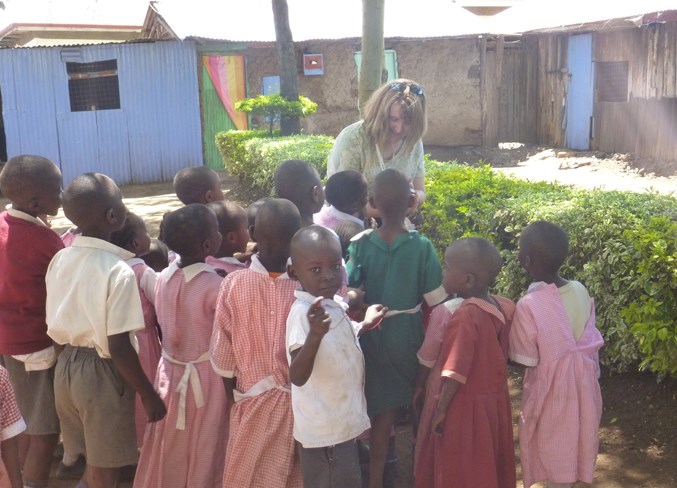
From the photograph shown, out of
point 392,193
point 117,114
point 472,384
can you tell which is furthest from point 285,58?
point 472,384

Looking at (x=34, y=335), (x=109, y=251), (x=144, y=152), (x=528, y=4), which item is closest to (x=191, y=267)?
(x=109, y=251)

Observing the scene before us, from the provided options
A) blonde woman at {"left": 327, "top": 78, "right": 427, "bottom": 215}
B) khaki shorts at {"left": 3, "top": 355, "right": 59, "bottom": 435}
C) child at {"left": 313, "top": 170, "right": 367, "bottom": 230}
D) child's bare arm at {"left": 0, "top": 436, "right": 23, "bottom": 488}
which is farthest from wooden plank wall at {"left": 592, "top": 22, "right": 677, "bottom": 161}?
child's bare arm at {"left": 0, "top": 436, "right": 23, "bottom": 488}

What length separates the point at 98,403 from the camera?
3107 mm

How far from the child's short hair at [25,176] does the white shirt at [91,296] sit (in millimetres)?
407

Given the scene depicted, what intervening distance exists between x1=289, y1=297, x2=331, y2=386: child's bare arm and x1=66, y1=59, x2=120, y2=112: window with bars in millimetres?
13927

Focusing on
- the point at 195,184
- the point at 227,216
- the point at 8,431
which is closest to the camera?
the point at 8,431

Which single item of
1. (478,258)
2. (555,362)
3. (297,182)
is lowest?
(555,362)

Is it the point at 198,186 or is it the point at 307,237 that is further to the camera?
the point at 198,186

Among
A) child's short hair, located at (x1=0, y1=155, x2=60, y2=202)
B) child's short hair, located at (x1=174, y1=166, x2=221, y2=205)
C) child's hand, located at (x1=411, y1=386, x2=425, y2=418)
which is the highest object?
child's short hair, located at (x1=0, y1=155, x2=60, y2=202)

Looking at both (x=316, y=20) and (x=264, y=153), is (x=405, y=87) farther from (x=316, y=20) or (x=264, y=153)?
(x=316, y=20)

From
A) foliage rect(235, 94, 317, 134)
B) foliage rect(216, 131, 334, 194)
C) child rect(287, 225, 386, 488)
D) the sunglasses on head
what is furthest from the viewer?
foliage rect(235, 94, 317, 134)

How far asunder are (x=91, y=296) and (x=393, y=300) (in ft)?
3.93

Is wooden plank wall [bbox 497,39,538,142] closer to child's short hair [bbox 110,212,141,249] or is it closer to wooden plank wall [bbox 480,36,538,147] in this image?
wooden plank wall [bbox 480,36,538,147]

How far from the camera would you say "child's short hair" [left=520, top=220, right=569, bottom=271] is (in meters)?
3.16
